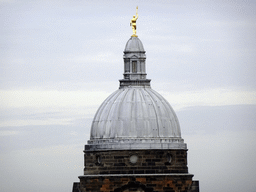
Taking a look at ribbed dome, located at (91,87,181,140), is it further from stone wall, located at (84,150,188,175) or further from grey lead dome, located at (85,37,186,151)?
stone wall, located at (84,150,188,175)

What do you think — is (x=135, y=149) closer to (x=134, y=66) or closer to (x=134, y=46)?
(x=134, y=66)

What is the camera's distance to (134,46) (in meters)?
101

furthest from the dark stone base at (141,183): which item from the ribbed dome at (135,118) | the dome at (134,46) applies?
the dome at (134,46)

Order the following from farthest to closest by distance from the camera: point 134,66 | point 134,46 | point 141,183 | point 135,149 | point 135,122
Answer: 1. point 134,46
2. point 134,66
3. point 135,122
4. point 135,149
5. point 141,183

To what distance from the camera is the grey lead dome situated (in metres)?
97.6

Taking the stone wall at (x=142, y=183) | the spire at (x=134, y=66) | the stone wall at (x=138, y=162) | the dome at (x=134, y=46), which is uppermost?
the dome at (x=134, y=46)

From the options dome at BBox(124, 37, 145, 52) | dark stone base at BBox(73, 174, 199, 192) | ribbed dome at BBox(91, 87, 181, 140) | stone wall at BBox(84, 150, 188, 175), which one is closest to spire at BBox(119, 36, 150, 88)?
dome at BBox(124, 37, 145, 52)

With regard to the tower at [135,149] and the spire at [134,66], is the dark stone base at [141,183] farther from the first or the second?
the spire at [134,66]

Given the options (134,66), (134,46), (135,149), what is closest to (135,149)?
(135,149)

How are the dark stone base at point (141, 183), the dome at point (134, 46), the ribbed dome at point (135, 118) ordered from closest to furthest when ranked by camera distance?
1. the dark stone base at point (141, 183)
2. the ribbed dome at point (135, 118)
3. the dome at point (134, 46)

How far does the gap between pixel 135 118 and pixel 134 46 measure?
6.04 m

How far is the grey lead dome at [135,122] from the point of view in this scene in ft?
320

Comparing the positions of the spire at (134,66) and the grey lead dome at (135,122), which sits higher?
the spire at (134,66)

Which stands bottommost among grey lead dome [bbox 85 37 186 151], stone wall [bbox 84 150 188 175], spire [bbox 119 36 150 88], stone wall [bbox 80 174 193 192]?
stone wall [bbox 80 174 193 192]
